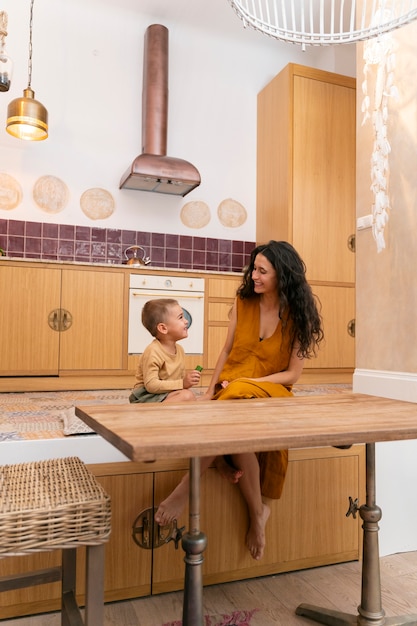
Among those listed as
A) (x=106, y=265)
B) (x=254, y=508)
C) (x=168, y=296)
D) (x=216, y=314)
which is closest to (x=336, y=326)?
(x=216, y=314)

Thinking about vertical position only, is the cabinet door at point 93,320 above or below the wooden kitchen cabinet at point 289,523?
above

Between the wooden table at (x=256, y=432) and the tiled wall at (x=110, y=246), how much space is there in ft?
10.4

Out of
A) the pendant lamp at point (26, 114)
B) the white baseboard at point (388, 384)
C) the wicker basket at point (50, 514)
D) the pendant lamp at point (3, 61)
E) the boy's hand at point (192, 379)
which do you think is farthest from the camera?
the pendant lamp at point (26, 114)

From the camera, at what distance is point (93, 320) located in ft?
11.9

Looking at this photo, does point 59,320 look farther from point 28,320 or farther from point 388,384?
point 388,384

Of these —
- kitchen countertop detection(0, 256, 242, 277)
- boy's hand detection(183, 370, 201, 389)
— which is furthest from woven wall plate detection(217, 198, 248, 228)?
boy's hand detection(183, 370, 201, 389)

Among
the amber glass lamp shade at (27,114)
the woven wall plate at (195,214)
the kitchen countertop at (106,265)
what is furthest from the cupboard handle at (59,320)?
the woven wall plate at (195,214)

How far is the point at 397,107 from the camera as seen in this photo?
107 inches

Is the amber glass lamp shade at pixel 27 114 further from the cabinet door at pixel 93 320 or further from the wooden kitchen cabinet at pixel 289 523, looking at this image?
the wooden kitchen cabinet at pixel 289 523

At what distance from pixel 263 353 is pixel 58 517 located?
1043mm

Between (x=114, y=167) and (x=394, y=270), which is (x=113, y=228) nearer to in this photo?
(x=114, y=167)

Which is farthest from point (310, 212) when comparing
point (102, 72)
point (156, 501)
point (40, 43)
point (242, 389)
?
point (156, 501)

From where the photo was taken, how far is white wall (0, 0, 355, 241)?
4199 millimetres

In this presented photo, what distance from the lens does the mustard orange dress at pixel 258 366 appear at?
173cm
